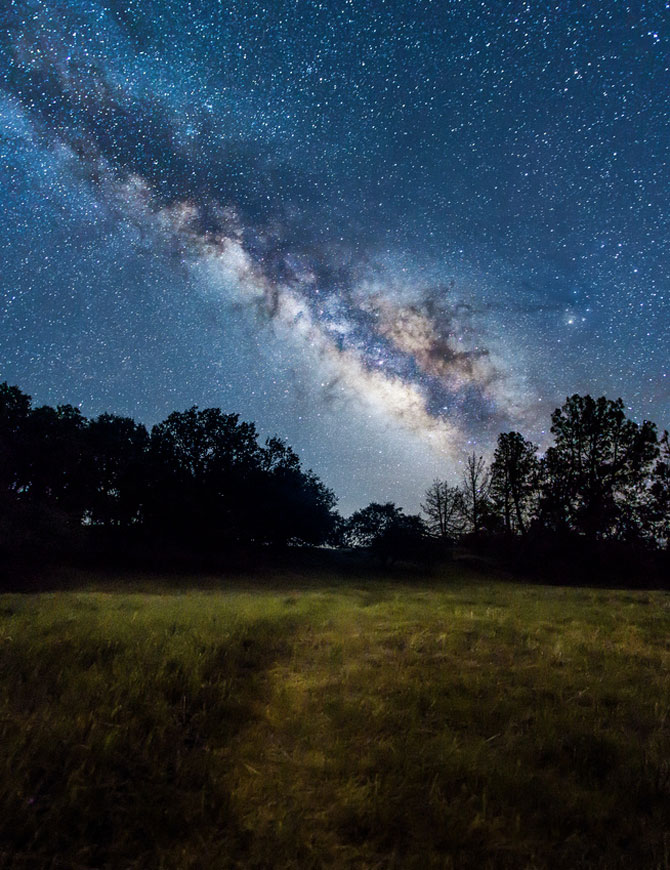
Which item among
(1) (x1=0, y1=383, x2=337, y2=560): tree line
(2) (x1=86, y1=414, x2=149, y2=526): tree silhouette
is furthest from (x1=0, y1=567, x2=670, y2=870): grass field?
(2) (x1=86, y1=414, x2=149, y2=526): tree silhouette

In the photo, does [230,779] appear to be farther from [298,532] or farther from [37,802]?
[298,532]

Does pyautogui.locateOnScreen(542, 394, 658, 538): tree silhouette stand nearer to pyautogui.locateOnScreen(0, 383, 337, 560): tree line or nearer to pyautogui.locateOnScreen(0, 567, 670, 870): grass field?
pyautogui.locateOnScreen(0, 383, 337, 560): tree line

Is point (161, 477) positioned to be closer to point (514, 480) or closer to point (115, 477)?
point (115, 477)

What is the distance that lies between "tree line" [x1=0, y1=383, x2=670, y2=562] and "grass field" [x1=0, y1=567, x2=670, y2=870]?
3136cm

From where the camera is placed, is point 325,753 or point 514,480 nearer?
point 325,753

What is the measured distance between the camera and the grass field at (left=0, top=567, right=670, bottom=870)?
123 inches

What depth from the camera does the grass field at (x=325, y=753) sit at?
3.12m

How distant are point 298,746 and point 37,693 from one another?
305 centimetres

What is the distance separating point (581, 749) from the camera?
14.2ft

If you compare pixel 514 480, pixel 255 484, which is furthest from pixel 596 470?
pixel 255 484

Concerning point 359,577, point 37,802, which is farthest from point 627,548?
point 37,802

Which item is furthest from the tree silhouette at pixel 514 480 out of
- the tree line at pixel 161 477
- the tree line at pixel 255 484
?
the tree line at pixel 161 477

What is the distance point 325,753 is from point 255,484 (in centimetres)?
3728

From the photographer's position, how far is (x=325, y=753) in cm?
417
